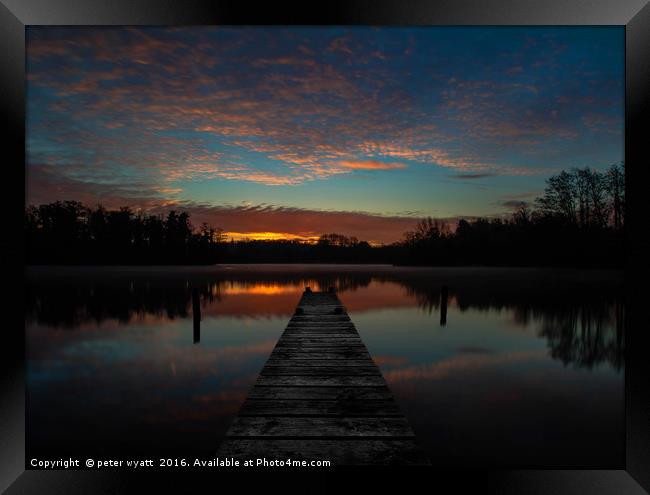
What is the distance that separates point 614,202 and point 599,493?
36739 millimetres

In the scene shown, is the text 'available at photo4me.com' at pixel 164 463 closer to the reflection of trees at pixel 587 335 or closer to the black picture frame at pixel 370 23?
the black picture frame at pixel 370 23

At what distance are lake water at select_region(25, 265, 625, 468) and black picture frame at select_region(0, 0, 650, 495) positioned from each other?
3.48 ft

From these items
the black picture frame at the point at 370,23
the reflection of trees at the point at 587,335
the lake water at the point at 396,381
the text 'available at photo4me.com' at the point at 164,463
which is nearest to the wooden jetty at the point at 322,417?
the text 'available at photo4me.com' at the point at 164,463

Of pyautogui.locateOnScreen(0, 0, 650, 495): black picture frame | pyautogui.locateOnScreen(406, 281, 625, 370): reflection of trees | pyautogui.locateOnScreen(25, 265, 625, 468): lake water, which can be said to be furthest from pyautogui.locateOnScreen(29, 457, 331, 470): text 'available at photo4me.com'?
pyautogui.locateOnScreen(406, 281, 625, 370): reflection of trees

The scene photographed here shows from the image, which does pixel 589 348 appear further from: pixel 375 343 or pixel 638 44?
pixel 638 44

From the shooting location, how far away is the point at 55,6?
2389 mm

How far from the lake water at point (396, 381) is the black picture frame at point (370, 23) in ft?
3.48

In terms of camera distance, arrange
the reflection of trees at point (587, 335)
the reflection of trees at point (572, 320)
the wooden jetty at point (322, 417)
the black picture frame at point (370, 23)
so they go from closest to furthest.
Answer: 1. the black picture frame at point (370, 23)
2. the wooden jetty at point (322, 417)
3. the reflection of trees at point (587, 335)
4. the reflection of trees at point (572, 320)

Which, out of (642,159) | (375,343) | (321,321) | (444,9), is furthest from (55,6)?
(375,343)

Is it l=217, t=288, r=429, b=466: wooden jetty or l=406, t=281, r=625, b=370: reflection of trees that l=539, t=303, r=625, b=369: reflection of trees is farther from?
l=217, t=288, r=429, b=466: wooden jetty

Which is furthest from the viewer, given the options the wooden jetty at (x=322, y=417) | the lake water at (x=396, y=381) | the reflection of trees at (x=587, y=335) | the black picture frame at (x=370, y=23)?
the reflection of trees at (x=587, y=335)

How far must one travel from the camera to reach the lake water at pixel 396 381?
5.16m

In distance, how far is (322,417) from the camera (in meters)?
3.25

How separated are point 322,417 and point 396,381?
5.01 metres
